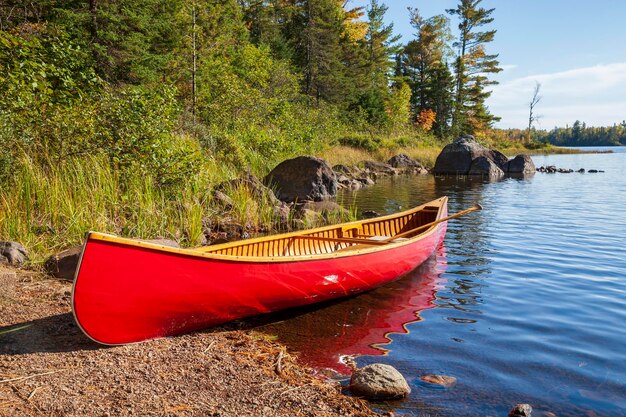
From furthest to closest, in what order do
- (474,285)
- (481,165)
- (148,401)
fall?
(481,165)
(474,285)
(148,401)

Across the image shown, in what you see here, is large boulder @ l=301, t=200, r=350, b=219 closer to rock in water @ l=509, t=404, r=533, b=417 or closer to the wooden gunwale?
the wooden gunwale

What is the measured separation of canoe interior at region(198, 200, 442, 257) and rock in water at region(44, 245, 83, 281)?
188 cm

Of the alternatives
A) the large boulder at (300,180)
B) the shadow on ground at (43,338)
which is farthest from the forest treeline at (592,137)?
the shadow on ground at (43,338)

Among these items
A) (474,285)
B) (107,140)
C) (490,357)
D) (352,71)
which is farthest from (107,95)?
(352,71)

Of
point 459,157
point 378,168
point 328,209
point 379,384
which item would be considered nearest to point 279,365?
point 379,384

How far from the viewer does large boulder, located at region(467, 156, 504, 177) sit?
29203mm

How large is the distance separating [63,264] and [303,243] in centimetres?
330

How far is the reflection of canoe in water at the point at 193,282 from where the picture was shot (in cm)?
392

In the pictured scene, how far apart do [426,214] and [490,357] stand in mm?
5081

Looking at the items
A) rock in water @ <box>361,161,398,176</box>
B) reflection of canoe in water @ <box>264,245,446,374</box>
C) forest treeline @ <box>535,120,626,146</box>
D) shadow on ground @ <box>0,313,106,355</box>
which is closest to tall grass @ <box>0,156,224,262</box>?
shadow on ground @ <box>0,313,106,355</box>

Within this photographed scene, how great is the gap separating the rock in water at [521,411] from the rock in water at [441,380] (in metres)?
0.56

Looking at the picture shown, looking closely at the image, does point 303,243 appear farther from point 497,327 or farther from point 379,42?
point 379,42

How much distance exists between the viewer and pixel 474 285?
7215 mm

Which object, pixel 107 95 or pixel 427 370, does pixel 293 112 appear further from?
pixel 427 370
